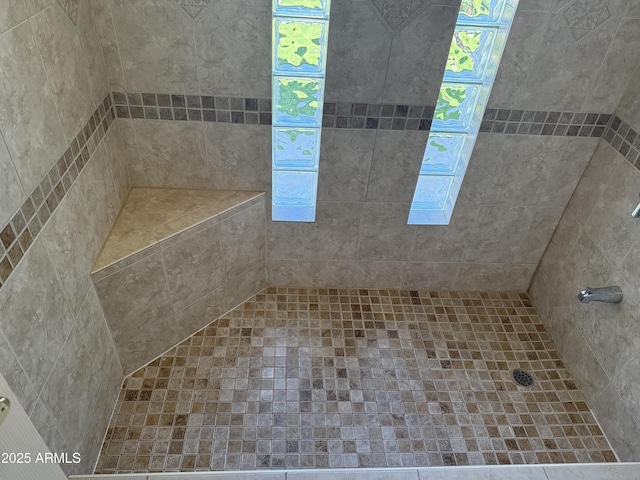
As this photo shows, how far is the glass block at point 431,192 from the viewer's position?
86.5 inches

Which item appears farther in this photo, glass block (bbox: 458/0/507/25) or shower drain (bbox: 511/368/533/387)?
shower drain (bbox: 511/368/533/387)

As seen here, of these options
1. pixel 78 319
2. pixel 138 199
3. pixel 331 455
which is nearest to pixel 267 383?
pixel 331 455

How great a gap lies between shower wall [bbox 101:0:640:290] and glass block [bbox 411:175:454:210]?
103 millimetres

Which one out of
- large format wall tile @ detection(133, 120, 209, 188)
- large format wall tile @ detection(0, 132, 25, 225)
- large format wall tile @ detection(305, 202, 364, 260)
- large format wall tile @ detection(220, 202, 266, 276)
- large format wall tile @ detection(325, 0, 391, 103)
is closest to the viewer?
large format wall tile @ detection(0, 132, 25, 225)

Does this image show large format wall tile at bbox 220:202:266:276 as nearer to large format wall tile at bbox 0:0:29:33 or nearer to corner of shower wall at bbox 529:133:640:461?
large format wall tile at bbox 0:0:29:33

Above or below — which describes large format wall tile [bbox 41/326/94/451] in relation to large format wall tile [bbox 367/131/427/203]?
below

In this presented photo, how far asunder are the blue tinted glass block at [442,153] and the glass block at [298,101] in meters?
0.54

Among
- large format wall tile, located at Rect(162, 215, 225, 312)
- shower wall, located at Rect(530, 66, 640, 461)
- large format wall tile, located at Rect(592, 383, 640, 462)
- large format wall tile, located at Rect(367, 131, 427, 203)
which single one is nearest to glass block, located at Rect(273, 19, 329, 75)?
large format wall tile, located at Rect(367, 131, 427, 203)

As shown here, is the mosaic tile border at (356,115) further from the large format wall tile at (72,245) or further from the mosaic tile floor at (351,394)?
the mosaic tile floor at (351,394)

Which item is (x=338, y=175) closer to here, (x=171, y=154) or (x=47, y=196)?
(x=171, y=154)

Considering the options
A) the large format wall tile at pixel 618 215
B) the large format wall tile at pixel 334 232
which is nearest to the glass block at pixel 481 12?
the large format wall tile at pixel 618 215

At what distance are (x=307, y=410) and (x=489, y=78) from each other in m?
1.57

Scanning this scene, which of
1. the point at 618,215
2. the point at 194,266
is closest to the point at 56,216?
the point at 194,266

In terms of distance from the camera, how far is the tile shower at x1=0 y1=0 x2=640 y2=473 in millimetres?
1327
